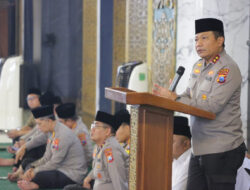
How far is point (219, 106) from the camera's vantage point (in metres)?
2.68

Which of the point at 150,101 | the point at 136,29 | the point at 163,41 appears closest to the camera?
the point at 150,101

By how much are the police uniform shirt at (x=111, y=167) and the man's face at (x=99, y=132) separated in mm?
151

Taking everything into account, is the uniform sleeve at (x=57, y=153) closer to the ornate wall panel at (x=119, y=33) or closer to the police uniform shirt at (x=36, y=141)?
the police uniform shirt at (x=36, y=141)

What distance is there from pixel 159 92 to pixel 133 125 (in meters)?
0.20

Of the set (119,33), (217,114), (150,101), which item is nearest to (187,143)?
(217,114)

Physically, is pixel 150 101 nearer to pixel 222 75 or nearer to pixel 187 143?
pixel 222 75

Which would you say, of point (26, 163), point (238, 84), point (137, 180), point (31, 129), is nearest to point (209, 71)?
point (238, 84)

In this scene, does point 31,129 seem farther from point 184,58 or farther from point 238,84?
point 238,84

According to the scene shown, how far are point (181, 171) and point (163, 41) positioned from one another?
101 inches

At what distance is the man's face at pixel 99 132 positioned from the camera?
14.1 ft

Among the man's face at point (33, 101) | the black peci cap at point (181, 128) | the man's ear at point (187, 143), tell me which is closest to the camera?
the black peci cap at point (181, 128)

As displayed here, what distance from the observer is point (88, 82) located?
30.4ft

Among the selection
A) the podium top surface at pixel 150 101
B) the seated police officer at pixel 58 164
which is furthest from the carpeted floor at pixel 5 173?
the podium top surface at pixel 150 101

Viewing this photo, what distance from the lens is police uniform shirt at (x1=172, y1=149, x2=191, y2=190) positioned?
344 centimetres
